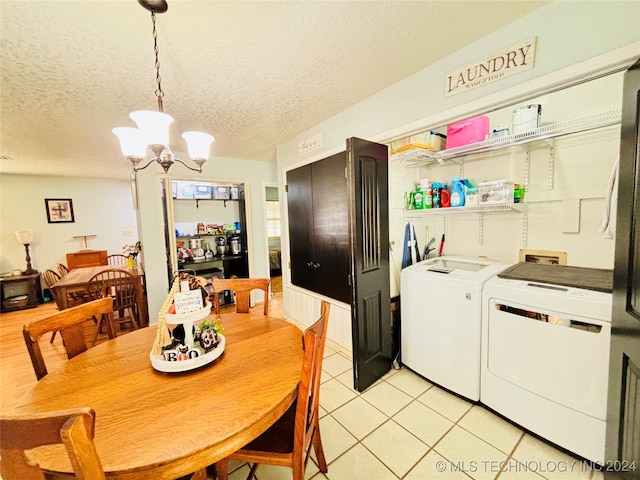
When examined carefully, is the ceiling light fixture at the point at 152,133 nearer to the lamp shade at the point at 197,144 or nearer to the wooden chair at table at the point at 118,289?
the lamp shade at the point at 197,144

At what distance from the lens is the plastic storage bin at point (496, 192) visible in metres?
1.99

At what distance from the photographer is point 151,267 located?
3.35 meters

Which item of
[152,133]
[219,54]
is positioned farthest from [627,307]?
[219,54]

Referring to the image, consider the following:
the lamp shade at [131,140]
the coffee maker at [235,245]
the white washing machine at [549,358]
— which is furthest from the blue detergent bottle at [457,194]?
the coffee maker at [235,245]

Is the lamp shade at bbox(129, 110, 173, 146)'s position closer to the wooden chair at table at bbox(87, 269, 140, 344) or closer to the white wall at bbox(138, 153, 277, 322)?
the white wall at bbox(138, 153, 277, 322)

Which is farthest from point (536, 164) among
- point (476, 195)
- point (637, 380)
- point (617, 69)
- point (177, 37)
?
point (177, 37)

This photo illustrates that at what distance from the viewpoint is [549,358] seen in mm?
1486

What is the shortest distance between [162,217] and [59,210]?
12.3 feet

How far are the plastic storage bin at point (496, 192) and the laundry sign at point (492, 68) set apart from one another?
2.72 ft

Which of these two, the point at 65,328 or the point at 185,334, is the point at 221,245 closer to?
the point at 65,328

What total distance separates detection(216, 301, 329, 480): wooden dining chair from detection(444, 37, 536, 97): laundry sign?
5.43ft

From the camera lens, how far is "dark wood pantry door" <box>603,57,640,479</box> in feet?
3.20

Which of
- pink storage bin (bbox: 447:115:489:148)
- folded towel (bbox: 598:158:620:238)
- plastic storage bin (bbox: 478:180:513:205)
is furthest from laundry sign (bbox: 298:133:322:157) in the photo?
folded towel (bbox: 598:158:620:238)

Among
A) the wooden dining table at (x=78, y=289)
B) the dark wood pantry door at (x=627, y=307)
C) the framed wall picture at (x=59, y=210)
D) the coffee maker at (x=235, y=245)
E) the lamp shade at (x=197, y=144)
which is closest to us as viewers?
the dark wood pantry door at (x=627, y=307)
